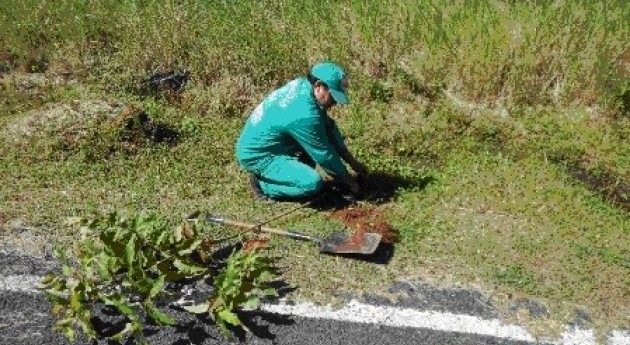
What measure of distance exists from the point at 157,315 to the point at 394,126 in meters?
3.30

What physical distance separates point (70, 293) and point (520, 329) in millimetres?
2703

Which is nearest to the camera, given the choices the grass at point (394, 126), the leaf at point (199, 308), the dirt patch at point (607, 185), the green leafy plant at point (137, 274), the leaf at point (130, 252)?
the green leafy plant at point (137, 274)

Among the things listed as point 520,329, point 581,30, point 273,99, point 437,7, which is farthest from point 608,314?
point 437,7

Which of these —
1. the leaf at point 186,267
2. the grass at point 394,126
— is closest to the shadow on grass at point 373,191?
the grass at point 394,126

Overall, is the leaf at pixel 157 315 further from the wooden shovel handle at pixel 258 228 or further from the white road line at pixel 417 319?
the wooden shovel handle at pixel 258 228

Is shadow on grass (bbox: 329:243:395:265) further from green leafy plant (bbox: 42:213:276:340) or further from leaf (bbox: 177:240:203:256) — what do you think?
leaf (bbox: 177:240:203:256)

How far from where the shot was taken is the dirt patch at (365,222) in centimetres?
488

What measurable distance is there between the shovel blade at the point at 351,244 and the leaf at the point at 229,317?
3.19 ft

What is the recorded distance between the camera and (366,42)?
7129 millimetres

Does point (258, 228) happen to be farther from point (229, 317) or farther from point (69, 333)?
point (69, 333)

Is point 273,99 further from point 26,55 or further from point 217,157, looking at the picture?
point 26,55

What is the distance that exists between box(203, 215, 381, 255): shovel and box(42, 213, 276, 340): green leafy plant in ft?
1.46

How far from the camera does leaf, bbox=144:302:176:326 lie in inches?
153

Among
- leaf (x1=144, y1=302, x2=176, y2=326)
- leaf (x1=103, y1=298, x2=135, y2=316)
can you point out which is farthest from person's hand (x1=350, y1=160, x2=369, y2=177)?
leaf (x1=103, y1=298, x2=135, y2=316)
